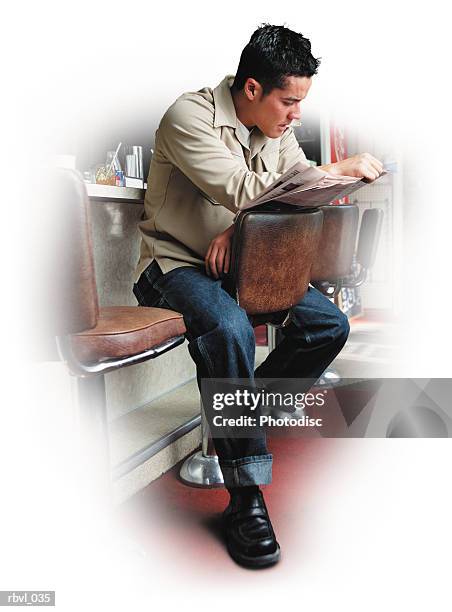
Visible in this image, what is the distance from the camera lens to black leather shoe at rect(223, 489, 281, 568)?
1222 mm

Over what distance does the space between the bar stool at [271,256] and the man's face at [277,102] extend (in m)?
0.34

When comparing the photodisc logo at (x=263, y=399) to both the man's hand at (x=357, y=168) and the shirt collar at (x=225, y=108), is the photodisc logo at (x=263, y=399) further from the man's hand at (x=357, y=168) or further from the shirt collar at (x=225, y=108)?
the shirt collar at (x=225, y=108)

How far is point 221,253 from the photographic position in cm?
137

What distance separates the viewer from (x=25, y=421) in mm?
1335

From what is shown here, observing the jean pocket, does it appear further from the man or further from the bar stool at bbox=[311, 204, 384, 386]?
the bar stool at bbox=[311, 204, 384, 386]

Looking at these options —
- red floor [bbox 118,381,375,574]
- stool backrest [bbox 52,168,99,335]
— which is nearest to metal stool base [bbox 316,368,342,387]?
red floor [bbox 118,381,375,574]

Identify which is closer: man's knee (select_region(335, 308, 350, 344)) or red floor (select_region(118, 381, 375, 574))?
red floor (select_region(118, 381, 375, 574))

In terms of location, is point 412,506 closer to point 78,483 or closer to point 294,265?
point 294,265

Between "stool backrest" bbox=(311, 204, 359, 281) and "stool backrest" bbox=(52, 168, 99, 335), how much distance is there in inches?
53.0

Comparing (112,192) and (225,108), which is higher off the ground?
(225,108)

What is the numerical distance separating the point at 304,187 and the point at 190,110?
44 cm

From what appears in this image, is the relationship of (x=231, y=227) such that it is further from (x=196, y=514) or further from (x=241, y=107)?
(x=196, y=514)

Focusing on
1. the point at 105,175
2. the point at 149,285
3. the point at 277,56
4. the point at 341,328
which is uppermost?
the point at 277,56

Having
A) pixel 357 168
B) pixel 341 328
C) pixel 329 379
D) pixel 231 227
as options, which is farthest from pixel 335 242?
pixel 231 227
